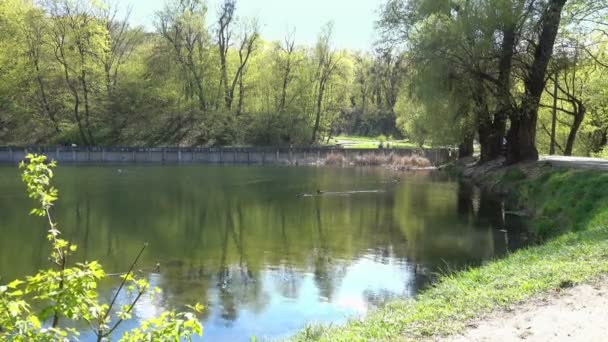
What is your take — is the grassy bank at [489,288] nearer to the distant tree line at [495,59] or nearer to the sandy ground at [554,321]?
the sandy ground at [554,321]

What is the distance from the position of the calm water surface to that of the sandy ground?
3821 mm

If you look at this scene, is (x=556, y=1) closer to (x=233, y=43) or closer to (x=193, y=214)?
(x=193, y=214)

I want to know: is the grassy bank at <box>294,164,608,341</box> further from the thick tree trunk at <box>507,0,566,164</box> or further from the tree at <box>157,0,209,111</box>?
the tree at <box>157,0,209,111</box>

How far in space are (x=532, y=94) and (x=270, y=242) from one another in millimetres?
18795

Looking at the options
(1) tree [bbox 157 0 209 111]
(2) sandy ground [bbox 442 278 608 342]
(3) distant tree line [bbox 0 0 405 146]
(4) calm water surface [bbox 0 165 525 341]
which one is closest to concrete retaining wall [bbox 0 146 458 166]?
(3) distant tree line [bbox 0 0 405 146]

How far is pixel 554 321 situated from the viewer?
7.54 metres

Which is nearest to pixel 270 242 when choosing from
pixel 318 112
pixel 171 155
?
pixel 171 155

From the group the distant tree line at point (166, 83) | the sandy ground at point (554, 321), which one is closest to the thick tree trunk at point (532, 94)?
the sandy ground at point (554, 321)

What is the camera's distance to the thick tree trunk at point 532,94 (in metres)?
28.1

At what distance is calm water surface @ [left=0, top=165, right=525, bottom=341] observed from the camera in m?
12.5

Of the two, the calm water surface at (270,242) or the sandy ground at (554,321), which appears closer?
the sandy ground at (554,321)

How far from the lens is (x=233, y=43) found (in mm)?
76875

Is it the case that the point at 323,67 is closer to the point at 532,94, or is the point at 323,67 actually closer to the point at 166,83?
the point at 166,83

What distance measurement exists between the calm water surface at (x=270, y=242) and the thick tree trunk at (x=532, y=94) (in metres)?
4.02
